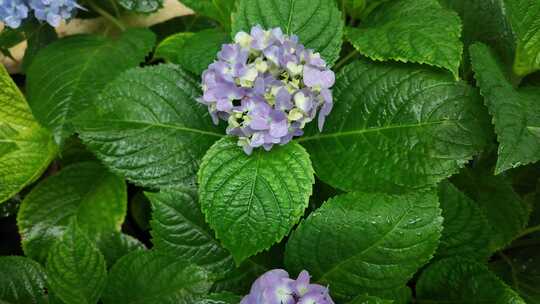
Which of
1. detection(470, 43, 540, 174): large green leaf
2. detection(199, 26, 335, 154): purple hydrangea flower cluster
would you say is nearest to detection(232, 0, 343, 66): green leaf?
detection(199, 26, 335, 154): purple hydrangea flower cluster

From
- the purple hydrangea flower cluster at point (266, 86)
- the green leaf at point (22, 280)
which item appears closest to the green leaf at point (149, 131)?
the purple hydrangea flower cluster at point (266, 86)

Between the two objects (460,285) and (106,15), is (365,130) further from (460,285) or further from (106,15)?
(106,15)

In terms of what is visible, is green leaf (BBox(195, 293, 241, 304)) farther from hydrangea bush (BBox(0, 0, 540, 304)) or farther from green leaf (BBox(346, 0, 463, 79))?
green leaf (BBox(346, 0, 463, 79))

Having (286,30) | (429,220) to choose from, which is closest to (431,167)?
(429,220)

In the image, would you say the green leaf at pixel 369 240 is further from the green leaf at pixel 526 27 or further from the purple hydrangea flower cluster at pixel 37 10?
the purple hydrangea flower cluster at pixel 37 10

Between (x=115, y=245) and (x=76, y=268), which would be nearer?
(x=76, y=268)

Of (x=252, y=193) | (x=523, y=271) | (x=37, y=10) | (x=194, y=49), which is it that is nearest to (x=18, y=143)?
(x=37, y=10)

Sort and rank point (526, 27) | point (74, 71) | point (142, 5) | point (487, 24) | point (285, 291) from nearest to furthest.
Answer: point (285, 291), point (526, 27), point (487, 24), point (74, 71), point (142, 5)

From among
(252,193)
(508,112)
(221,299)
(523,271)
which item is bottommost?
(523,271)
